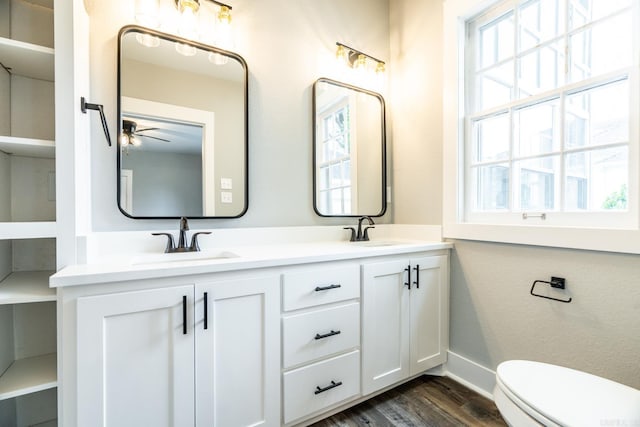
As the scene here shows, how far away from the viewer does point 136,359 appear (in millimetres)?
978

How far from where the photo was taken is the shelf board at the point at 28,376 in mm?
983

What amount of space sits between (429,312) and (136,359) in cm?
149

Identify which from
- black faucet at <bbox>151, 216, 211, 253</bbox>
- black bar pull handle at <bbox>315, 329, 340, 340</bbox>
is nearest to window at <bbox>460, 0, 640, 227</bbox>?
black bar pull handle at <bbox>315, 329, 340, 340</bbox>

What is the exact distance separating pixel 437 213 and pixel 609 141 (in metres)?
0.88

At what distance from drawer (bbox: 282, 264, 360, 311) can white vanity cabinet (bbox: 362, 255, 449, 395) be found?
8 centimetres

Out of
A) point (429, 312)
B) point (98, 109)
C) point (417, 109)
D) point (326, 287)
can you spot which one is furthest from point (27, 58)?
point (429, 312)

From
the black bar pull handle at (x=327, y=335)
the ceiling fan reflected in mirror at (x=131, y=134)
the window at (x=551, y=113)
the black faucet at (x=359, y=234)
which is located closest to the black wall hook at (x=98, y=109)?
the ceiling fan reflected in mirror at (x=131, y=134)

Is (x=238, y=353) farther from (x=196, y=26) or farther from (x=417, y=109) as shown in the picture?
(x=417, y=109)

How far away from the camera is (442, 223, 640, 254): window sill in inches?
45.9

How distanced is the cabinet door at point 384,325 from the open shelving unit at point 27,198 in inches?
52.0

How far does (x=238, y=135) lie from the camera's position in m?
1.67

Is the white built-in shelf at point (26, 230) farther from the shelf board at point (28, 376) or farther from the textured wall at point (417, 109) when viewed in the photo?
the textured wall at point (417, 109)

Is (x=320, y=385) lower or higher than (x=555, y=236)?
lower

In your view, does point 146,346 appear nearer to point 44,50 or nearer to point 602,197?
point 44,50
